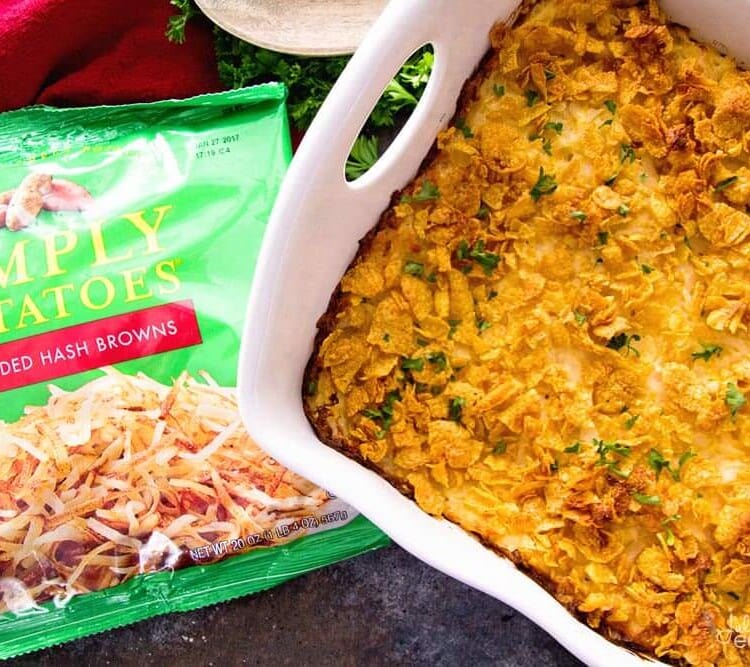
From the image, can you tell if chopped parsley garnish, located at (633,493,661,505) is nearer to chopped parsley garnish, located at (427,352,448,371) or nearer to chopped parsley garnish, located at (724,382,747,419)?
chopped parsley garnish, located at (724,382,747,419)

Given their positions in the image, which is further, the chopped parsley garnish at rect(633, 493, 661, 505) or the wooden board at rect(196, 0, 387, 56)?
the wooden board at rect(196, 0, 387, 56)

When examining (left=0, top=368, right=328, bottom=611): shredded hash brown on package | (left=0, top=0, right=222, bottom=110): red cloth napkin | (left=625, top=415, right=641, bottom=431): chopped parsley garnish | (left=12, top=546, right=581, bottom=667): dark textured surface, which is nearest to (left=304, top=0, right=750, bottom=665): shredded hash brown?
(left=625, top=415, right=641, bottom=431): chopped parsley garnish

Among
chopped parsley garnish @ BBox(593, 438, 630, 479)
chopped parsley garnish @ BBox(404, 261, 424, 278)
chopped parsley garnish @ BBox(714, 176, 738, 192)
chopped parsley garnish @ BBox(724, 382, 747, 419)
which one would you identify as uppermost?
chopped parsley garnish @ BBox(714, 176, 738, 192)

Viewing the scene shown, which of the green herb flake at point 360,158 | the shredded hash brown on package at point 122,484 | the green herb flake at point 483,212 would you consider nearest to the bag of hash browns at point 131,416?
the shredded hash brown on package at point 122,484

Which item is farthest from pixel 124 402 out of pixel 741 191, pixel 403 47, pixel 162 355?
pixel 741 191

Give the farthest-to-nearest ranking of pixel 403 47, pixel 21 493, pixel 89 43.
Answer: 1. pixel 89 43
2. pixel 21 493
3. pixel 403 47

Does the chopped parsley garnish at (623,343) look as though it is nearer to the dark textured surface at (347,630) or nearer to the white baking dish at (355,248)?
the white baking dish at (355,248)

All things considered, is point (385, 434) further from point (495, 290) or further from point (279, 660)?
point (279, 660)
